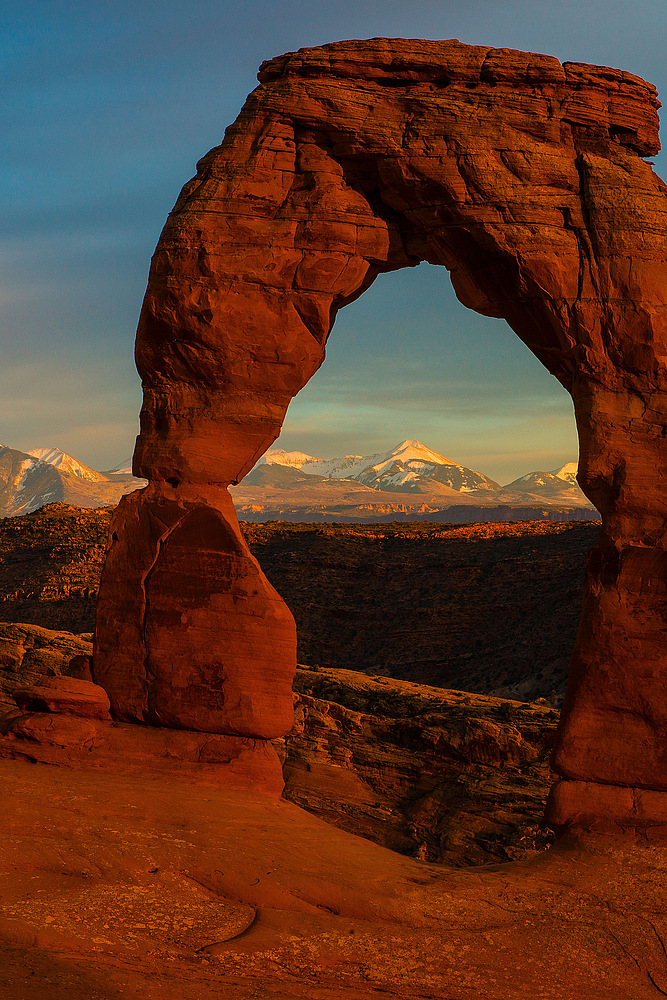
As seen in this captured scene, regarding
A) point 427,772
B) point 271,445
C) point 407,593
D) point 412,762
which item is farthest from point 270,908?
point 407,593

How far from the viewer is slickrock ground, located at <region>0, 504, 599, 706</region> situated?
4403cm

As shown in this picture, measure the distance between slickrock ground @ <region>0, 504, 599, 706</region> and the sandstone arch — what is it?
23.1m

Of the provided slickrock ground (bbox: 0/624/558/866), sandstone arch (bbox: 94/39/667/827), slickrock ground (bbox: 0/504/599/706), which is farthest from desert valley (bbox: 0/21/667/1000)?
slickrock ground (bbox: 0/504/599/706)

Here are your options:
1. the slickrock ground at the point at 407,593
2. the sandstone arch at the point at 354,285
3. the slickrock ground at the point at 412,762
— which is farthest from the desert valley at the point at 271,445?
the slickrock ground at the point at 407,593

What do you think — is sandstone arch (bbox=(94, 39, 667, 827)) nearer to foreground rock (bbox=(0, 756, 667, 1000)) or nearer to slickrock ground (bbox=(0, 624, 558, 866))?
foreground rock (bbox=(0, 756, 667, 1000))

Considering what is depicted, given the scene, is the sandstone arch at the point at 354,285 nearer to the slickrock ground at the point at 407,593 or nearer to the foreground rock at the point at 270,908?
the foreground rock at the point at 270,908

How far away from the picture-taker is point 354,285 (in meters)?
15.7

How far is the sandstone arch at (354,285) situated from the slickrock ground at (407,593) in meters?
23.1

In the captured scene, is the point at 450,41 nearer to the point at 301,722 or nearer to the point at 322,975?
the point at 322,975

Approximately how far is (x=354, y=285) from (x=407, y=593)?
3992 centimetres

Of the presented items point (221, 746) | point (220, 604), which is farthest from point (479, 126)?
point (221, 746)

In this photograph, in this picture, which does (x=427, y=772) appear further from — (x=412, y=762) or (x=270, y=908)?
(x=270, y=908)

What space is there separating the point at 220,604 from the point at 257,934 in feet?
18.0

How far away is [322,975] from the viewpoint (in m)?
9.55
